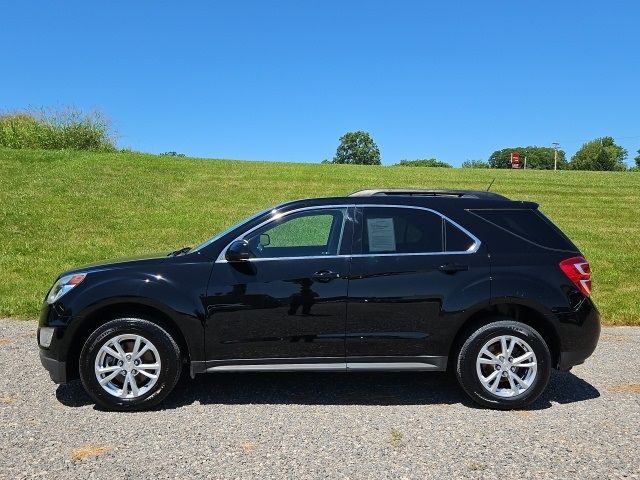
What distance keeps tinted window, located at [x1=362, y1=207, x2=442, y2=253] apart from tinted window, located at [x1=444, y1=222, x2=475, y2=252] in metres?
0.07

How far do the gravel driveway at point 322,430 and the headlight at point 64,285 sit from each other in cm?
87

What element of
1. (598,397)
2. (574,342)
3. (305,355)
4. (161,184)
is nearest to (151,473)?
(305,355)

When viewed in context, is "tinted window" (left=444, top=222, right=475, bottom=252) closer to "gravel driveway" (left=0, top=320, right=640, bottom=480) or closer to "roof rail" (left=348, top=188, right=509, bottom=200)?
"roof rail" (left=348, top=188, right=509, bottom=200)

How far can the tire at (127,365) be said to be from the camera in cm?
445

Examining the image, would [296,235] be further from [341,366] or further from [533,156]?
[533,156]

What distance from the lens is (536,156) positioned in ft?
469

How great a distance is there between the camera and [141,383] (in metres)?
4.54

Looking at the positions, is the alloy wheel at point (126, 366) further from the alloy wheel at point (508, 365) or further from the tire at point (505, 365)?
the alloy wheel at point (508, 365)

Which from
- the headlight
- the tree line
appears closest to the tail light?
the headlight

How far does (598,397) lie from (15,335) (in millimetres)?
6262

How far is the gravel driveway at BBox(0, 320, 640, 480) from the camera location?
3.52 meters

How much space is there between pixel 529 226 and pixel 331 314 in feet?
6.01

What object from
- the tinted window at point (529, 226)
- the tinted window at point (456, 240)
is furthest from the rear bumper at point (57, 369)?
the tinted window at point (529, 226)

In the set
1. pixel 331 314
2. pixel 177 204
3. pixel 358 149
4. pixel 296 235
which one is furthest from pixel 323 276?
pixel 358 149
